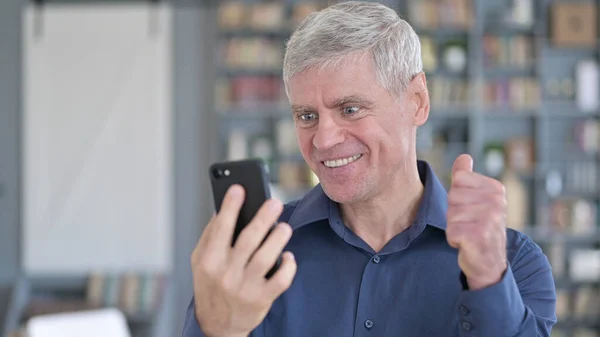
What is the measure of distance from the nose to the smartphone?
9.2 inches

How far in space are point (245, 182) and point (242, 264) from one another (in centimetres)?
18

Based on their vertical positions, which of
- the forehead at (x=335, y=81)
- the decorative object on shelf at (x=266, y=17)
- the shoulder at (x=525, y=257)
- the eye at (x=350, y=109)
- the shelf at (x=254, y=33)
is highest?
the decorative object on shelf at (x=266, y=17)

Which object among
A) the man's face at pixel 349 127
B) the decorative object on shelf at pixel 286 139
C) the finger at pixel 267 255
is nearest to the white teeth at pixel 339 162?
the man's face at pixel 349 127

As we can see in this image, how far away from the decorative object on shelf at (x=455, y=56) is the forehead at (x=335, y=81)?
5.10 m

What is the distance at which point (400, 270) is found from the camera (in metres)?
1.51

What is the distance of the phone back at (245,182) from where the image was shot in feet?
3.90

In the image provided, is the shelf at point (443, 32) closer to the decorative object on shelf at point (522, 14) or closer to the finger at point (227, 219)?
the decorative object on shelf at point (522, 14)

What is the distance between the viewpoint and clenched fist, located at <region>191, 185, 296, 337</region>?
1081mm

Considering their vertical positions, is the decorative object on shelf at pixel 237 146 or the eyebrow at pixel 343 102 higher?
the eyebrow at pixel 343 102

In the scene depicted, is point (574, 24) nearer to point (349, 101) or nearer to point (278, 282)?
point (349, 101)

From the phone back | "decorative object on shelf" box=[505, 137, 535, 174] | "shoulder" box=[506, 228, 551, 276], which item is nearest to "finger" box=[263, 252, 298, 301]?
the phone back

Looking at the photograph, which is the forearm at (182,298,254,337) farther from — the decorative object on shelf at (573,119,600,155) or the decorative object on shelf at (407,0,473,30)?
the decorative object on shelf at (573,119,600,155)

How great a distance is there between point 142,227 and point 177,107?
994mm

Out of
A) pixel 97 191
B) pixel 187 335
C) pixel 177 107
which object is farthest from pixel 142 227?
pixel 187 335
